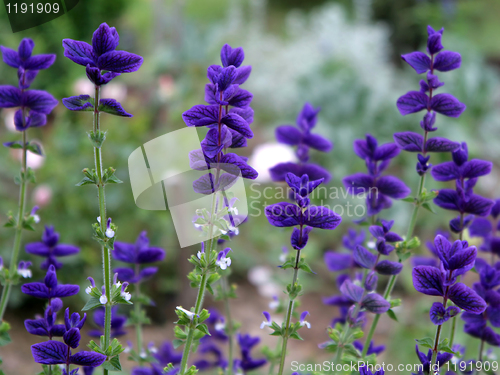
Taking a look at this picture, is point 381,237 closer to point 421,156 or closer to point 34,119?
point 421,156

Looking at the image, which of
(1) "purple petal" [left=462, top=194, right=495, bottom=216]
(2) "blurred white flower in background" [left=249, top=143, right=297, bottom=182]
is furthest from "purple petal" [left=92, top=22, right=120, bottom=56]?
(2) "blurred white flower in background" [left=249, top=143, right=297, bottom=182]

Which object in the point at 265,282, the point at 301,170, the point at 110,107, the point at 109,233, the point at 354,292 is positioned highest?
the point at 110,107

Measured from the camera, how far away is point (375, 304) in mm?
965

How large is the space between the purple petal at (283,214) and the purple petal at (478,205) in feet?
1.48

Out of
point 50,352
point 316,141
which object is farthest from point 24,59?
point 316,141

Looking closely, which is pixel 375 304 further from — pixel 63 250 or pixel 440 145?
pixel 63 250

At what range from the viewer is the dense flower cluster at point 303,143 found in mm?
1212

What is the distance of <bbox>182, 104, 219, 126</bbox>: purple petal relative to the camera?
31.1 inches

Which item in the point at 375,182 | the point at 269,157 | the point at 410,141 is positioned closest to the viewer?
the point at 410,141

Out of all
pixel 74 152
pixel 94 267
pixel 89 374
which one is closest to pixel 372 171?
pixel 89 374

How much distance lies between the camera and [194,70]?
3.41 m

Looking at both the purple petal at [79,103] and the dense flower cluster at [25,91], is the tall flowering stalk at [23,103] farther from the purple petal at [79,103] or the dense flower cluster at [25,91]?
the purple petal at [79,103]

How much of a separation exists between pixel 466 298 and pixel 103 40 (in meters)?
0.79

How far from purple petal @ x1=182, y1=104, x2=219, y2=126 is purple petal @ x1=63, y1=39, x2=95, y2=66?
195 millimetres
